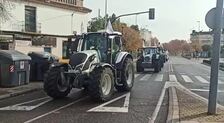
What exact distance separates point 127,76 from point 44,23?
42.8 m

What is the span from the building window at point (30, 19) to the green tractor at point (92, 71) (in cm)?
3957

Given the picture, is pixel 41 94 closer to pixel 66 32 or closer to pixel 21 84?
pixel 21 84

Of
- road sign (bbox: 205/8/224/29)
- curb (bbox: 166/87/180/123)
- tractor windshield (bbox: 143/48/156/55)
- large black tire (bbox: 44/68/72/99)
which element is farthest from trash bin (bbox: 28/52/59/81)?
tractor windshield (bbox: 143/48/156/55)

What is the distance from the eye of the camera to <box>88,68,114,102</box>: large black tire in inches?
529

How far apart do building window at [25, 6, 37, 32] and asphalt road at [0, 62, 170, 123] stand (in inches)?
1599

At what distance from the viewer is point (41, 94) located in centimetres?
1606

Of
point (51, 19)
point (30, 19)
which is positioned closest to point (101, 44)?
point (30, 19)

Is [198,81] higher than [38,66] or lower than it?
lower

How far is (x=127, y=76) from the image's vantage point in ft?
57.6

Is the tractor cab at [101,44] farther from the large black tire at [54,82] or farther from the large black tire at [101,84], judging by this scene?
the large black tire at [54,82]

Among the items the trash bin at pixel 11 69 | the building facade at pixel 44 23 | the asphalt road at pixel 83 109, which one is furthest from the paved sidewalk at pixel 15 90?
the building facade at pixel 44 23

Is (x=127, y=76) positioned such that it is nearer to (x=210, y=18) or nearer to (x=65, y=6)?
(x=210, y=18)

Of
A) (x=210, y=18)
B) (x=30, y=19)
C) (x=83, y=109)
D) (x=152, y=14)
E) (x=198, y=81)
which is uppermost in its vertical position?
(x=30, y=19)

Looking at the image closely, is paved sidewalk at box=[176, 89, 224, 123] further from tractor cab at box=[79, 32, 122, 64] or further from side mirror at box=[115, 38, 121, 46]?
side mirror at box=[115, 38, 121, 46]
